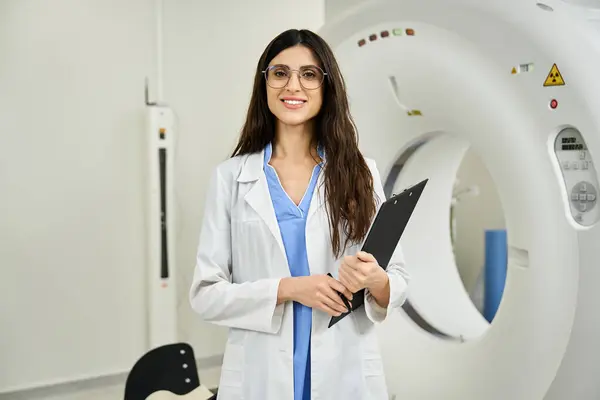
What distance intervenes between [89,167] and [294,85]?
1.58 meters

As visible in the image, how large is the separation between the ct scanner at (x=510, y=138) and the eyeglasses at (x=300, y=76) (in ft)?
1.84

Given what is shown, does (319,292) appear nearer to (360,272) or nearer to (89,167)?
(360,272)

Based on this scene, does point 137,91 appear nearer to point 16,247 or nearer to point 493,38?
point 16,247

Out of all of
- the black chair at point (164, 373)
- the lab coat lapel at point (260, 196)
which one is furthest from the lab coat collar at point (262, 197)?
the black chair at point (164, 373)

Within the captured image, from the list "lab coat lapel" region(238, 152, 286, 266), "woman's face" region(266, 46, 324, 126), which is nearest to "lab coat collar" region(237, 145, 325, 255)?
"lab coat lapel" region(238, 152, 286, 266)

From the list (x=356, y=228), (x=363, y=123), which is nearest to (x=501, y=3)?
(x=363, y=123)

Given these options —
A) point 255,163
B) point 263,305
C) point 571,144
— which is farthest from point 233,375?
point 571,144

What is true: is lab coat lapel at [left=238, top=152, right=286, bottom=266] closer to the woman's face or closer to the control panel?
the woman's face

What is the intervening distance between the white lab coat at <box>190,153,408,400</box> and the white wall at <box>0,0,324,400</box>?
145 centimetres

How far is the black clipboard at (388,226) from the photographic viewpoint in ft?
3.41

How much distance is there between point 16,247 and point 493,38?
70.8 inches

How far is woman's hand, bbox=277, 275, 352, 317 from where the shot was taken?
3.63ft

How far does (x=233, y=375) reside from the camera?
120cm

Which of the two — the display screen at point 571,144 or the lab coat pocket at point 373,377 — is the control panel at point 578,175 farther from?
the lab coat pocket at point 373,377
